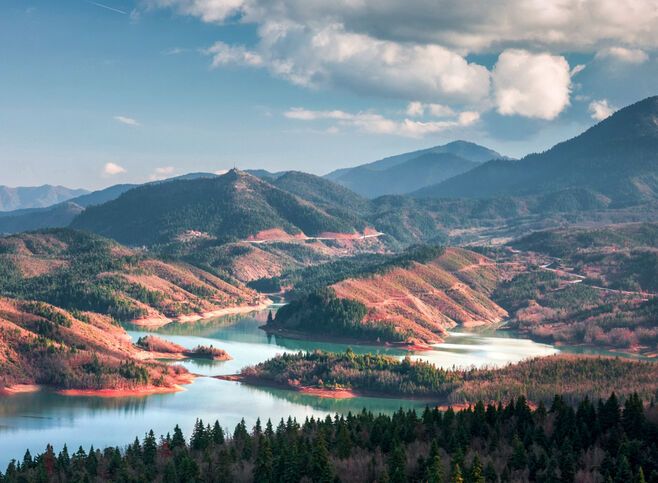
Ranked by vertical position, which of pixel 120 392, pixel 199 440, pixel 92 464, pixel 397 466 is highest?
pixel 120 392

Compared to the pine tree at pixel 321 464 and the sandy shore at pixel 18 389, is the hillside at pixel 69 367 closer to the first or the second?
the sandy shore at pixel 18 389

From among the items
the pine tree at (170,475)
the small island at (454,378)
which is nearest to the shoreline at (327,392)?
the small island at (454,378)

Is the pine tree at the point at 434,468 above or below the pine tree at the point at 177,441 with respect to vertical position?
above

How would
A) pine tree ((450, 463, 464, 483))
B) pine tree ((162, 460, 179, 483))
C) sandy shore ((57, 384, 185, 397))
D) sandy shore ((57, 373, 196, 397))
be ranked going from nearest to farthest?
1. pine tree ((450, 463, 464, 483))
2. pine tree ((162, 460, 179, 483))
3. sandy shore ((57, 384, 185, 397))
4. sandy shore ((57, 373, 196, 397))

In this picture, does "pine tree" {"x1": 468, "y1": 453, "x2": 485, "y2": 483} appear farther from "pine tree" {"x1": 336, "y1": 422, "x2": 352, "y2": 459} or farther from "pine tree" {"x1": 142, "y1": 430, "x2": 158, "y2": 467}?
"pine tree" {"x1": 142, "y1": 430, "x2": 158, "y2": 467}

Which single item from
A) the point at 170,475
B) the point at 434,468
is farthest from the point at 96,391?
the point at 434,468

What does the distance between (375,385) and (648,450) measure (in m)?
88.2

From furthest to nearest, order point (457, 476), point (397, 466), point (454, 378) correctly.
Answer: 1. point (454, 378)
2. point (397, 466)
3. point (457, 476)

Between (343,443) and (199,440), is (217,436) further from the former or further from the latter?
(343,443)

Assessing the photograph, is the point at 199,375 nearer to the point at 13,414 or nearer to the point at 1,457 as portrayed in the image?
the point at 13,414

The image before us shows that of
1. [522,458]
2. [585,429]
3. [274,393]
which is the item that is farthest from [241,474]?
[274,393]

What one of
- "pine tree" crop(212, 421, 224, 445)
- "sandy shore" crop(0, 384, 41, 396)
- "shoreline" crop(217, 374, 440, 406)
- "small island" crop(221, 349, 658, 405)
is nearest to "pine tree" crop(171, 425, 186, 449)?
"pine tree" crop(212, 421, 224, 445)

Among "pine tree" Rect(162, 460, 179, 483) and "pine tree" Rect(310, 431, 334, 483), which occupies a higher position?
"pine tree" Rect(310, 431, 334, 483)

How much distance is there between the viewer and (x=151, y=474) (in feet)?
352
